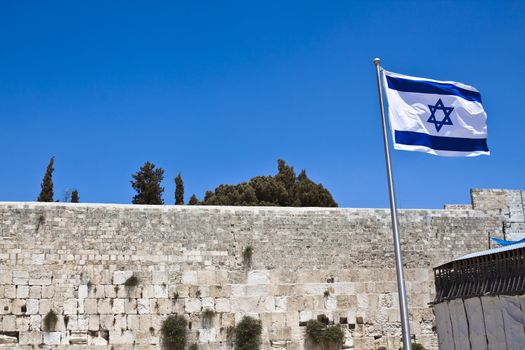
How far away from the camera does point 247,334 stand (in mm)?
16094

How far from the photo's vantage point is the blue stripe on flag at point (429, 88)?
10984 millimetres

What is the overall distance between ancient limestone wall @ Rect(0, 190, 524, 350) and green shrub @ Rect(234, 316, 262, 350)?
0.19m

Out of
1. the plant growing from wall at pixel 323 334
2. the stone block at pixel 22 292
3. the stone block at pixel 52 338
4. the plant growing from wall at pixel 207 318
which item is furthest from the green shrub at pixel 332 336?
the stone block at pixel 22 292

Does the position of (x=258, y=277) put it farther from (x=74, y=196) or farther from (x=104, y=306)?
(x=74, y=196)

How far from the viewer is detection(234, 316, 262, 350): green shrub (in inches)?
632

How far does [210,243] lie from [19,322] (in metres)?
4.91

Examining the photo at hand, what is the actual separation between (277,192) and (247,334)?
1217cm

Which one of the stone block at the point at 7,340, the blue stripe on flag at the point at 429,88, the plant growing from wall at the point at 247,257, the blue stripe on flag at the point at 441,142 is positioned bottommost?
the stone block at the point at 7,340

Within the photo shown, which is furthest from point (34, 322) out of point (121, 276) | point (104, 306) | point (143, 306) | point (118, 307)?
point (143, 306)

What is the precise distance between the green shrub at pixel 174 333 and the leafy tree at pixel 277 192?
11.1 m

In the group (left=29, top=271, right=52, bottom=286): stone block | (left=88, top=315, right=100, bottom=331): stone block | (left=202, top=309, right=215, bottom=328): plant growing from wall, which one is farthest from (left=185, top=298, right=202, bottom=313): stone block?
(left=29, top=271, right=52, bottom=286): stone block

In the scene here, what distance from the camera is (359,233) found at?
1786 cm

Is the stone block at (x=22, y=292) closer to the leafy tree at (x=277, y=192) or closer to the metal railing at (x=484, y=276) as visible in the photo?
the metal railing at (x=484, y=276)

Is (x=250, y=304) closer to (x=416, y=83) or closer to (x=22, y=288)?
(x=22, y=288)
